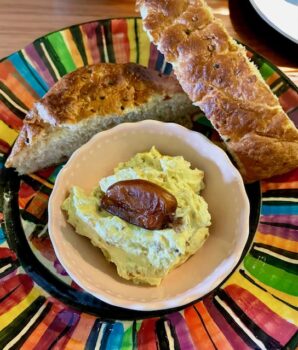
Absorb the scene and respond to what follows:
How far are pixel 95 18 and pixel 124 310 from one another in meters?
1.43

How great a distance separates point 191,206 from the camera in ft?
4.66

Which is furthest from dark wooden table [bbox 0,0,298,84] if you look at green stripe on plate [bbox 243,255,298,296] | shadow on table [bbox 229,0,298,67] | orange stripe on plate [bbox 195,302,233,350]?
orange stripe on plate [bbox 195,302,233,350]

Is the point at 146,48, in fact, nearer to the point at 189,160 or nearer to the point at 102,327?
the point at 189,160

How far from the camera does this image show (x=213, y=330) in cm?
146

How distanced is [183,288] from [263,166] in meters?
0.54

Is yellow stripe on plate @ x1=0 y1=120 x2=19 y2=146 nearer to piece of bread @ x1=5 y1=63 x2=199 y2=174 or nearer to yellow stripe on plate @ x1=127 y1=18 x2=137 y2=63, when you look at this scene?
piece of bread @ x1=5 y1=63 x2=199 y2=174

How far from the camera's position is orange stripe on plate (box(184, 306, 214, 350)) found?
4.69 ft

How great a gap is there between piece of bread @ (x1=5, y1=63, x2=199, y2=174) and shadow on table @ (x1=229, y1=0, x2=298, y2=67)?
22.5 inches

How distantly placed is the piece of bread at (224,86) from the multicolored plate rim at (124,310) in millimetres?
235

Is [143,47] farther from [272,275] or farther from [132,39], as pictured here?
[272,275]

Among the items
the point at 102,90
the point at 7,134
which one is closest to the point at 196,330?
the point at 102,90

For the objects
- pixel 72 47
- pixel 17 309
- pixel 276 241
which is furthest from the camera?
pixel 72 47

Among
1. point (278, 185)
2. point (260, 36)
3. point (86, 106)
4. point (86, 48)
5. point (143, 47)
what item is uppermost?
point (86, 48)

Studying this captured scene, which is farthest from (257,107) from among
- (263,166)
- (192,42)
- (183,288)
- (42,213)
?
(42,213)
